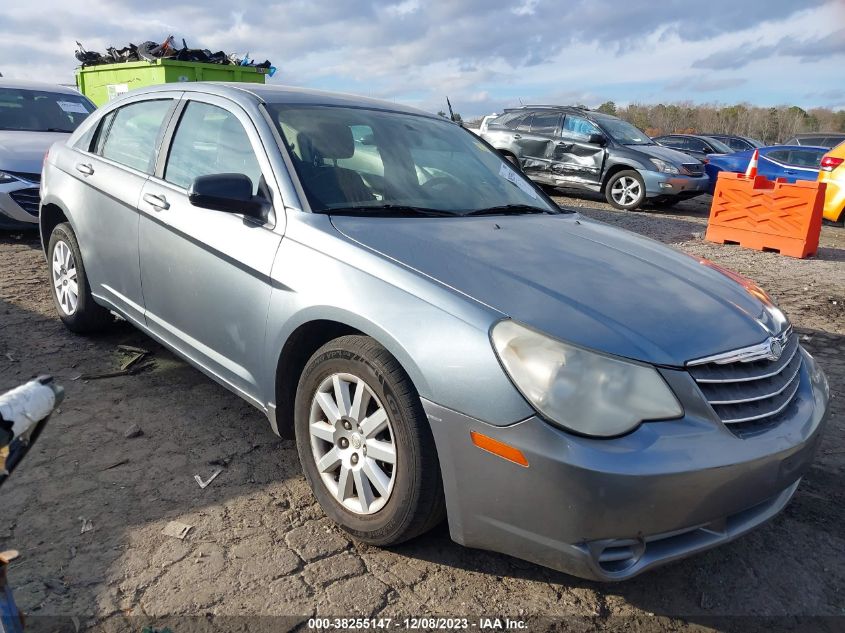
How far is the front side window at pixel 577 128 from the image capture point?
12336 millimetres

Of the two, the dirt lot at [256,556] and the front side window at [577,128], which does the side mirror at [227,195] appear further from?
the front side window at [577,128]

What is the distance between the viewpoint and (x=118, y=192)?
12.1ft

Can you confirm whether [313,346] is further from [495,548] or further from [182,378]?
[182,378]

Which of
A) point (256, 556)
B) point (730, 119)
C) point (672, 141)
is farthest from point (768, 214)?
point (730, 119)

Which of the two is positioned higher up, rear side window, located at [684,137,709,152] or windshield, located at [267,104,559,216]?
windshield, located at [267,104,559,216]

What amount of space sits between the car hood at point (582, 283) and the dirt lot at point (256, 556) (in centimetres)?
90

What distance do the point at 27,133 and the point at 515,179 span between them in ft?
20.8

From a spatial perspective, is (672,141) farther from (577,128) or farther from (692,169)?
(577,128)

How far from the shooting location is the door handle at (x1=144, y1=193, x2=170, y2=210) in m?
3.31

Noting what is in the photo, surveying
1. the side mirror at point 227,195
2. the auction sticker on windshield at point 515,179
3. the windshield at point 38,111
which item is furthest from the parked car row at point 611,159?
the side mirror at point 227,195

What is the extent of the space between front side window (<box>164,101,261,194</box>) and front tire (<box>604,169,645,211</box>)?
32.1ft

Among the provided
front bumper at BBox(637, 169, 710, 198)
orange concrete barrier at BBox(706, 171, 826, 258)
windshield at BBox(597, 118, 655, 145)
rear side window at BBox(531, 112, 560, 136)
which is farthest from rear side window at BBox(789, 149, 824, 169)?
rear side window at BBox(531, 112, 560, 136)

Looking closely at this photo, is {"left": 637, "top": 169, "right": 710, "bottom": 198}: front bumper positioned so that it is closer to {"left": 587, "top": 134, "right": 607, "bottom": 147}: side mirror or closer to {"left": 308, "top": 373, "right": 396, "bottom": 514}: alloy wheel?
{"left": 587, "top": 134, "right": 607, "bottom": 147}: side mirror

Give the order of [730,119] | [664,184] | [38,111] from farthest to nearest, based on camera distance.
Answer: [730,119]
[664,184]
[38,111]
